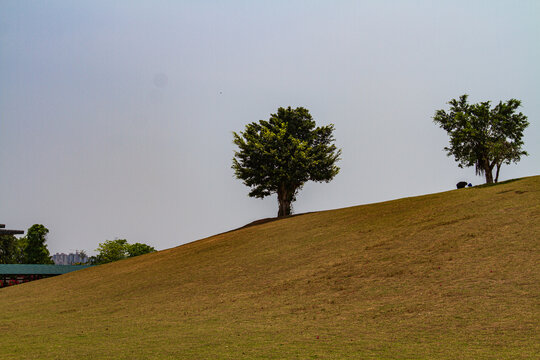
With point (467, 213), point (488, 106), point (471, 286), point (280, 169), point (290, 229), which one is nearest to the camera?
point (471, 286)

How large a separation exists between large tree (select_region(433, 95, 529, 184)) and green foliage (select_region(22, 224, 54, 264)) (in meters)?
102

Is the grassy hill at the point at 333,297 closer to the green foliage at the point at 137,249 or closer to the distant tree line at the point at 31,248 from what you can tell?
the distant tree line at the point at 31,248

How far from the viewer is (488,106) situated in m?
61.0

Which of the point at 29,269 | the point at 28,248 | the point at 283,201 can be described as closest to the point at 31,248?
the point at 28,248

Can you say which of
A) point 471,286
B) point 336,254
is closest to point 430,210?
point 336,254

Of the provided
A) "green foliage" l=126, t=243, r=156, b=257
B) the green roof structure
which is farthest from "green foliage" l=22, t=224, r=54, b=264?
the green roof structure

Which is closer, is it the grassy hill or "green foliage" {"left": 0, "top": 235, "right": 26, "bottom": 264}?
the grassy hill

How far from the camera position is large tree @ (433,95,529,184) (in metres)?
58.7

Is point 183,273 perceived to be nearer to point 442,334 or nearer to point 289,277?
point 289,277

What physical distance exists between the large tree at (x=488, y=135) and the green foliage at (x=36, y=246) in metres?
102

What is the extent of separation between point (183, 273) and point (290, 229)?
1403cm

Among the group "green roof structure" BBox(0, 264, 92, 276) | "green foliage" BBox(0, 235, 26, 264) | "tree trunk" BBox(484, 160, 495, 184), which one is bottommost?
"green roof structure" BBox(0, 264, 92, 276)

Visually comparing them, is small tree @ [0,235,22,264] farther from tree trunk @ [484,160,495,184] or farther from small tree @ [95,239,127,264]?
tree trunk @ [484,160,495,184]

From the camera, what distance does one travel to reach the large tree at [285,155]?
67.2 m
